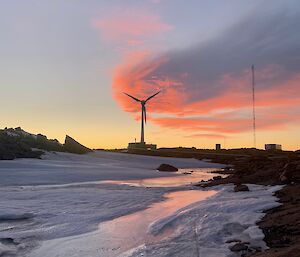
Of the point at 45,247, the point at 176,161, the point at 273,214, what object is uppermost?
the point at 176,161

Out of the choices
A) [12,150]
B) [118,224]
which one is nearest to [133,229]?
[118,224]

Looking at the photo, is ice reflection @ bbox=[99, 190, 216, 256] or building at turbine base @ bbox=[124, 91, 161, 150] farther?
building at turbine base @ bbox=[124, 91, 161, 150]

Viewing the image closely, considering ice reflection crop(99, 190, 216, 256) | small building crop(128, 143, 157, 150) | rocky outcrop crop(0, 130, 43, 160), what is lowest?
ice reflection crop(99, 190, 216, 256)

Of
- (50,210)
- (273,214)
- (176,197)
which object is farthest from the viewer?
(176,197)

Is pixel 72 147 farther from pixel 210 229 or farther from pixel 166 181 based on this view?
pixel 210 229

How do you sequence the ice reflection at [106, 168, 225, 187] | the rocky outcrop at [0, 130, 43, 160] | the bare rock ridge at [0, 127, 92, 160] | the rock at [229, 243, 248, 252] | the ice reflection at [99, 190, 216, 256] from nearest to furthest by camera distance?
the rock at [229, 243, 248, 252] → the ice reflection at [99, 190, 216, 256] → the ice reflection at [106, 168, 225, 187] → the rocky outcrop at [0, 130, 43, 160] → the bare rock ridge at [0, 127, 92, 160]

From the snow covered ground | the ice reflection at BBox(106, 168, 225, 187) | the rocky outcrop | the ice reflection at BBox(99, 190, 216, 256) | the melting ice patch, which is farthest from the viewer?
the rocky outcrop

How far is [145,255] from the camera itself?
734cm

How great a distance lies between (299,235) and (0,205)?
9.38 meters

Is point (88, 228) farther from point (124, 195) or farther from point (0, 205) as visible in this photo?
point (124, 195)

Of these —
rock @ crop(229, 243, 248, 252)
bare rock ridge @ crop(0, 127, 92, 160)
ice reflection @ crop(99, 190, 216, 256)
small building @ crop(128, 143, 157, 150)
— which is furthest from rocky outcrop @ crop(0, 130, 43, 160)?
small building @ crop(128, 143, 157, 150)

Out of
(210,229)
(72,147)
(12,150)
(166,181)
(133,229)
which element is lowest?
(133,229)

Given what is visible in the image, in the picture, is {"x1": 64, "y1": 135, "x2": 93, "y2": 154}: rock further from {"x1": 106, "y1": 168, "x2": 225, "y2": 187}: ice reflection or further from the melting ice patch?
the melting ice patch

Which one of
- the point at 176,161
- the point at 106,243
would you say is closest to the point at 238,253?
the point at 106,243
